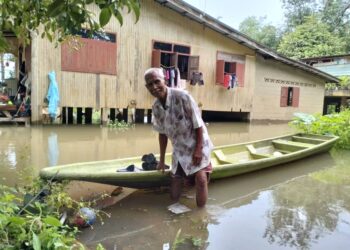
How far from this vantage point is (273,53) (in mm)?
14312

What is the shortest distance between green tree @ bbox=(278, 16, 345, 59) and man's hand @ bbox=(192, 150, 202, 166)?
23789mm

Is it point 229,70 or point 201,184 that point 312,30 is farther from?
point 201,184

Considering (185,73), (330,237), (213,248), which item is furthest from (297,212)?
(185,73)

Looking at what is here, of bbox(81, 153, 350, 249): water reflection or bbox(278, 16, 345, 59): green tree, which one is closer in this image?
bbox(81, 153, 350, 249): water reflection

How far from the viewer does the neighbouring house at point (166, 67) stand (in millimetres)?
10242

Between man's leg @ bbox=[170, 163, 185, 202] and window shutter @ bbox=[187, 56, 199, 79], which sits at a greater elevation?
window shutter @ bbox=[187, 56, 199, 79]

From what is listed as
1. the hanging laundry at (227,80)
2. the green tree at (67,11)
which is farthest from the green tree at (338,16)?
the green tree at (67,11)

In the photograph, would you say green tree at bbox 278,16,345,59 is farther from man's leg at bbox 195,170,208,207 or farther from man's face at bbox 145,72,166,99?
man's face at bbox 145,72,166,99

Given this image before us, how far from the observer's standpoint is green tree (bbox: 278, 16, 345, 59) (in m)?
24.5

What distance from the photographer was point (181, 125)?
348cm

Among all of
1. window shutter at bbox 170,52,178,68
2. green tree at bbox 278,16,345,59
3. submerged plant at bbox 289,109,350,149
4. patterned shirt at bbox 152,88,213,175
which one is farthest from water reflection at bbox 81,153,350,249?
green tree at bbox 278,16,345,59

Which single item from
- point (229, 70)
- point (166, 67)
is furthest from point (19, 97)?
point (229, 70)

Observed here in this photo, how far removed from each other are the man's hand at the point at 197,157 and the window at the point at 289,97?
45.0 feet

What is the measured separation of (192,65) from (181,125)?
9.27 meters
